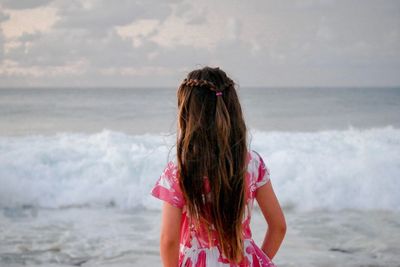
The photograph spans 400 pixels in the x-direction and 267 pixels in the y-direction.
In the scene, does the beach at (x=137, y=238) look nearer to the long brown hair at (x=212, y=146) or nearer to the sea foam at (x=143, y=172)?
the sea foam at (x=143, y=172)

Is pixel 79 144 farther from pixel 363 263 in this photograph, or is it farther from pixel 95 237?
pixel 363 263

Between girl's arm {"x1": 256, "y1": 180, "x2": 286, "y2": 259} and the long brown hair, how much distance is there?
0.46 ft

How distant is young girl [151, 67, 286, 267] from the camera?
193cm

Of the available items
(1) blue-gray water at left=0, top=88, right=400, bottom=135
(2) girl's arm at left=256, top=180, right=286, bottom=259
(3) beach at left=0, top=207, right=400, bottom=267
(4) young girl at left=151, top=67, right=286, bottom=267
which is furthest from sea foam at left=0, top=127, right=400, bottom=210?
(4) young girl at left=151, top=67, right=286, bottom=267

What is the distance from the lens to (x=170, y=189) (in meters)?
1.99

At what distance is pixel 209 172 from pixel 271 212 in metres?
0.34

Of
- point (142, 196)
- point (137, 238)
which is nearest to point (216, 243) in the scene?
point (137, 238)

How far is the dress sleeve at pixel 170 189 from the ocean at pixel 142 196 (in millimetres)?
81

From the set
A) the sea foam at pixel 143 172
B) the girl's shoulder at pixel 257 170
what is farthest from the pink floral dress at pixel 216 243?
the sea foam at pixel 143 172

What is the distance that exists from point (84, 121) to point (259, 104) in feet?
27.5

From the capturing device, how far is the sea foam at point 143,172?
756 cm

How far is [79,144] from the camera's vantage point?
33.9ft

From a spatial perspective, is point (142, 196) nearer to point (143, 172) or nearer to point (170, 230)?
point (143, 172)

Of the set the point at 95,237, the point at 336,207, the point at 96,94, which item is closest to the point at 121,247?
the point at 95,237
